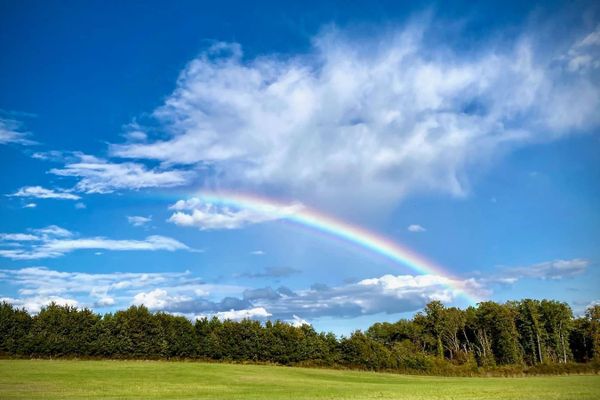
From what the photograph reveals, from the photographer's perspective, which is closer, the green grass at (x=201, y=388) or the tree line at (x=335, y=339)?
the green grass at (x=201, y=388)

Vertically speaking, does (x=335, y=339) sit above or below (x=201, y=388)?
above

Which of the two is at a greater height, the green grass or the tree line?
the tree line

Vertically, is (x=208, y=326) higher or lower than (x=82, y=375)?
higher

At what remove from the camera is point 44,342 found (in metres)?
82.6

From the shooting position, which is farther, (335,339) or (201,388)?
(335,339)

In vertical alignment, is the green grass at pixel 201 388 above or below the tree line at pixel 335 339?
below

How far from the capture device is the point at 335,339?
104 meters

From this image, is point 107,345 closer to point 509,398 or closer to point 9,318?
point 9,318

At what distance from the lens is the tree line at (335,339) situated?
86.0 meters

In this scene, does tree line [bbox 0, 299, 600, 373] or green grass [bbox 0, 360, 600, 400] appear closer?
green grass [bbox 0, 360, 600, 400]

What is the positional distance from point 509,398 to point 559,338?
10649 centimetres

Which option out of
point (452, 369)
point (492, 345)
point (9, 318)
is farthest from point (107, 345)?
point (492, 345)

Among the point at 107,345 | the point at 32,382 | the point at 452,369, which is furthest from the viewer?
the point at 452,369

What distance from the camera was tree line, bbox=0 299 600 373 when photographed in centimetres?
8600
